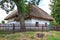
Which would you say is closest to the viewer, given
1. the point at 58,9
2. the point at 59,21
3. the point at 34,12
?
the point at 34,12

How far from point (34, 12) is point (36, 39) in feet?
52.5

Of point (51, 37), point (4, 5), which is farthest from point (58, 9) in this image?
point (51, 37)

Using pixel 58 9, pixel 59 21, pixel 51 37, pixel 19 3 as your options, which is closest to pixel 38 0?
pixel 19 3

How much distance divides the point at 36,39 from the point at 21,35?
6.89ft

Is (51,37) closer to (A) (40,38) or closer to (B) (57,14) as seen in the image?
(A) (40,38)

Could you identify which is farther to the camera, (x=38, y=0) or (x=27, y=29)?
(x=27, y=29)

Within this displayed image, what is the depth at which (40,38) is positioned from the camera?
2591 centimetres

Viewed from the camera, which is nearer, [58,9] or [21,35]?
[21,35]

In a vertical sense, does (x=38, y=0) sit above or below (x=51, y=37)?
above

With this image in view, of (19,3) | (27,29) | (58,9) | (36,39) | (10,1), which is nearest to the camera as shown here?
(36,39)

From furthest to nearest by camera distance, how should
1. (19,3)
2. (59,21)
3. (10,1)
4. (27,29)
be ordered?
1. (59,21)
2. (27,29)
3. (10,1)
4. (19,3)

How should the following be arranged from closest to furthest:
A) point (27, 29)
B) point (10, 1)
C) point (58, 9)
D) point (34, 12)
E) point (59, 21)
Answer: point (10, 1)
point (27, 29)
point (34, 12)
point (58, 9)
point (59, 21)

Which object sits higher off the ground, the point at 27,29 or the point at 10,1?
the point at 10,1

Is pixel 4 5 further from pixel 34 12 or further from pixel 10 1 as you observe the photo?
pixel 34 12
